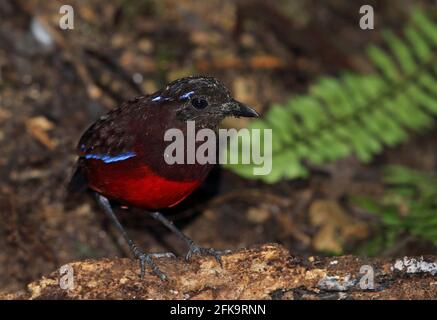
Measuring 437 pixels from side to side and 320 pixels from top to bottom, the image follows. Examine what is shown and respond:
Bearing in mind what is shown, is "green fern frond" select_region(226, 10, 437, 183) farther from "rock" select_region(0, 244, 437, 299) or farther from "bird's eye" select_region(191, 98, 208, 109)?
"rock" select_region(0, 244, 437, 299)

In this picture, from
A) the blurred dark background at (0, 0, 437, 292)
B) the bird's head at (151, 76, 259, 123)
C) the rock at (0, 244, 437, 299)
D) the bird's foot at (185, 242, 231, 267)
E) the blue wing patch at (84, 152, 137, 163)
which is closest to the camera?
the rock at (0, 244, 437, 299)

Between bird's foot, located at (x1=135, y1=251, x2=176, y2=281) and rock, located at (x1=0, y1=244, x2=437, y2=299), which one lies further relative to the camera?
bird's foot, located at (x1=135, y1=251, x2=176, y2=281)

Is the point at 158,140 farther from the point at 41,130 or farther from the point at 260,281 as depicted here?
the point at 41,130

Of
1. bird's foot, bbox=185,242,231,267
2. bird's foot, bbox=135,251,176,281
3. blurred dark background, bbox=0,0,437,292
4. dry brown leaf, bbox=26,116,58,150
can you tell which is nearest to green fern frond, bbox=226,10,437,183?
blurred dark background, bbox=0,0,437,292
